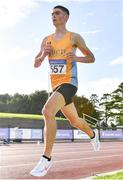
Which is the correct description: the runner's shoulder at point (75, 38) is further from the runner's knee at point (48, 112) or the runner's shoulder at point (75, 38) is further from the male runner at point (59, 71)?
the runner's knee at point (48, 112)

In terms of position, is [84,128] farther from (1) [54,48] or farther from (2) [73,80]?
(1) [54,48]

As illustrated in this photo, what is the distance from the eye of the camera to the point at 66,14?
13.4ft

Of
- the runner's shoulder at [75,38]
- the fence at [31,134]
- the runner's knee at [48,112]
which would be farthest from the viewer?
the fence at [31,134]

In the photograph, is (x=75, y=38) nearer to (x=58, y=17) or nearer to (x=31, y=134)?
(x=58, y=17)

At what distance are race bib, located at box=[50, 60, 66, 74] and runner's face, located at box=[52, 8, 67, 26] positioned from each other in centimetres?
33

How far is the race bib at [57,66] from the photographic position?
4.01m

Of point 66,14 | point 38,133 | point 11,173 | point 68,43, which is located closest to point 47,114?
point 68,43

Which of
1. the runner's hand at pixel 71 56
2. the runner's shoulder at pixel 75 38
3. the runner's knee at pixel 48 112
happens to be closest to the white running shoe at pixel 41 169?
the runner's knee at pixel 48 112

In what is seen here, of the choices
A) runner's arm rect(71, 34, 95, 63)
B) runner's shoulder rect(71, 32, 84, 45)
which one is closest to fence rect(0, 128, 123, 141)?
runner's arm rect(71, 34, 95, 63)

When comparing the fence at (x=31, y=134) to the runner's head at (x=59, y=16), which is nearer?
the runner's head at (x=59, y=16)

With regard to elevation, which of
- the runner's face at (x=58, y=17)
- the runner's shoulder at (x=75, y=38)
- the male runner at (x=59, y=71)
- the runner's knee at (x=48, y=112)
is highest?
the runner's face at (x=58, y=17)

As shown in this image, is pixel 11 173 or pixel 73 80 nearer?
pixel 73 80

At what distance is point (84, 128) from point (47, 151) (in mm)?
592

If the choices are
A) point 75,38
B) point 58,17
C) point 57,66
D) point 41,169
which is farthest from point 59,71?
point 41,169
